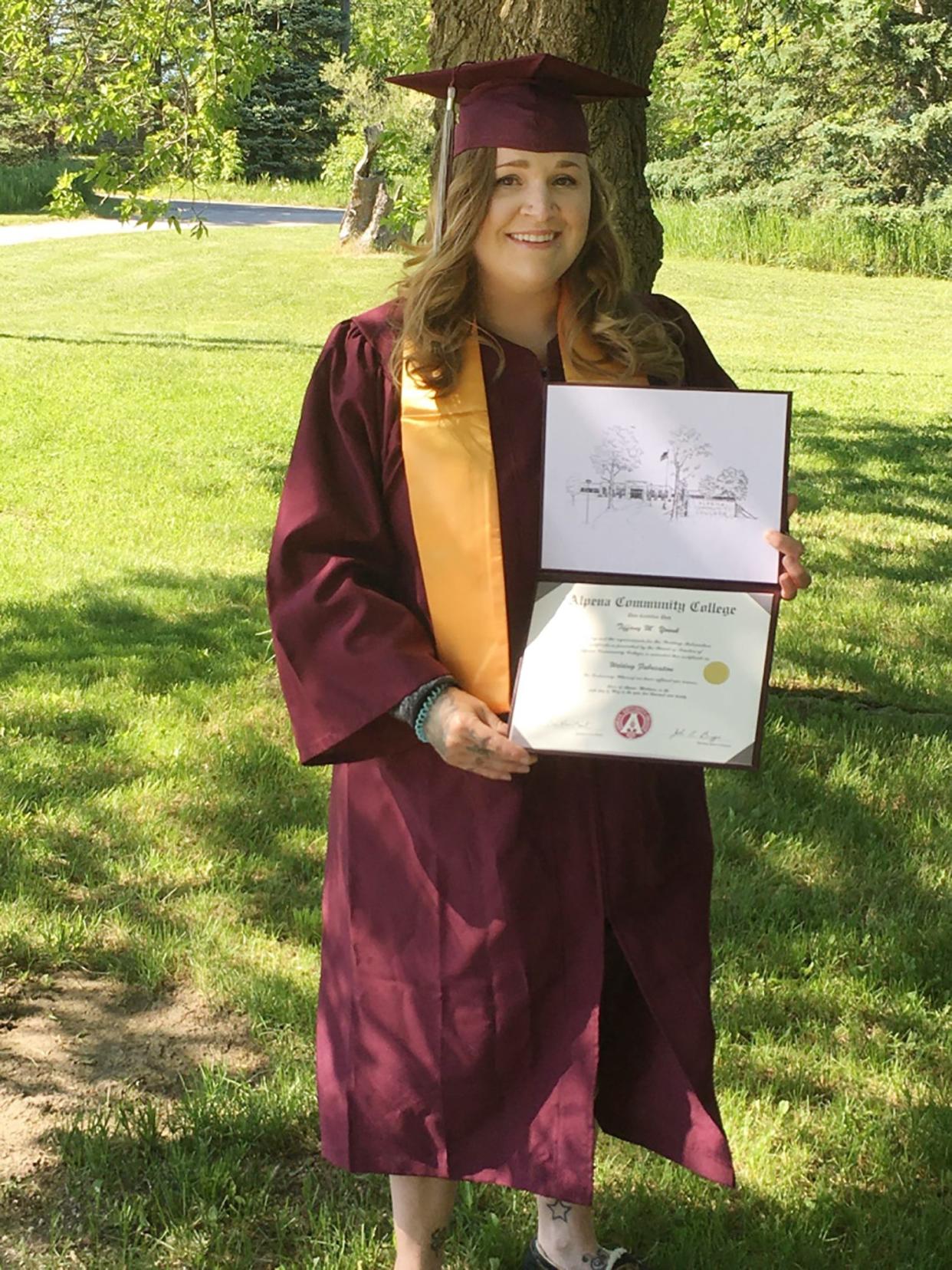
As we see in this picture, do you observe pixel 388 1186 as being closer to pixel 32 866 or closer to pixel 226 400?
pixel 32 866

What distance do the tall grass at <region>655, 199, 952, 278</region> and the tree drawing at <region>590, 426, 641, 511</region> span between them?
26056mm

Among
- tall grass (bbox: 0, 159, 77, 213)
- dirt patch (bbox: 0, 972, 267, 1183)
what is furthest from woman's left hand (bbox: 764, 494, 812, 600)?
tall grass (bbox: 0, 159, 77, 213)

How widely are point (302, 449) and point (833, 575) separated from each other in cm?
542

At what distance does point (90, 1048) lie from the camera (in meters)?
3.46

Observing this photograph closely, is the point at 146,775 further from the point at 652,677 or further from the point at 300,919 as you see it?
the point at 652,677

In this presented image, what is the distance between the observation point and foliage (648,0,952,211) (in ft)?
→ 93.4

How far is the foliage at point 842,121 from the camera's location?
2847 cm

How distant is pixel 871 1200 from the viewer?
2941mm

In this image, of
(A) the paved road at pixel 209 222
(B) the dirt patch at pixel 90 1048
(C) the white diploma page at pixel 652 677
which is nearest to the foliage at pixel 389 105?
(A) the paved road at pixel 209 222

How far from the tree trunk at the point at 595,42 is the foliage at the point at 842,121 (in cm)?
2166

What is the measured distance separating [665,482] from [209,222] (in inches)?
1171

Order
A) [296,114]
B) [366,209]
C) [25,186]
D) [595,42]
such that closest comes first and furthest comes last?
[595,42] < [366,209] < [25,186] < [296,114]

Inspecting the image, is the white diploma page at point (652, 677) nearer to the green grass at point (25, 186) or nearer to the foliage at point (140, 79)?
the foliage at point (140, 79)
